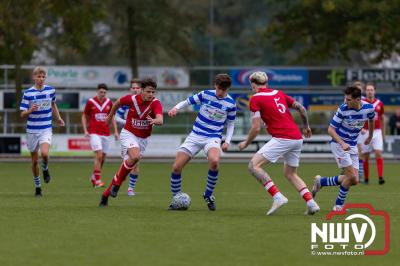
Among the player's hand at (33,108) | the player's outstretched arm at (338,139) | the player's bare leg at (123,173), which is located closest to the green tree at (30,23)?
the player's hand at (33,108)

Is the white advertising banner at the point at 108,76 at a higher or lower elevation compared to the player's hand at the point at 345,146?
higher

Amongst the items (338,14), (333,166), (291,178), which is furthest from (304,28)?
(291,178)

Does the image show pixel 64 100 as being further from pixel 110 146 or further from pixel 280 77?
pixel 280 77

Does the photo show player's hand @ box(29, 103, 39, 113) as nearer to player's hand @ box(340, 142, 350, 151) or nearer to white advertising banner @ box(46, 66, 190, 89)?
player's hand @ box(340, 142, 350, 151)

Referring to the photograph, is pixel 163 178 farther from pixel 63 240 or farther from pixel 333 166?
pixel 63 240

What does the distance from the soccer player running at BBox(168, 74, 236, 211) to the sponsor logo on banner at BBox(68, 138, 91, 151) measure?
26227 millimetres

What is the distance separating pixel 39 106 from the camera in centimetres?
2008

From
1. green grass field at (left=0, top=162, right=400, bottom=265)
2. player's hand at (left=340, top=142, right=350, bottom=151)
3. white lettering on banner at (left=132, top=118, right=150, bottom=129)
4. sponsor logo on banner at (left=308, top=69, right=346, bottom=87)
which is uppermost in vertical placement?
sponsor logo on banner at (left=308, top=69, right=346, bottom=87)

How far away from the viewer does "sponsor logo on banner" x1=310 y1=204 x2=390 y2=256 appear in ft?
39.2

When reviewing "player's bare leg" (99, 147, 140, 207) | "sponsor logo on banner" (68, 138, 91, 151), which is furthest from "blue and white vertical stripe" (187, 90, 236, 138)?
"sponsor logo on banner" (68, 138, 91, 151)

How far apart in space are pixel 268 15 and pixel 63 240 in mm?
77782

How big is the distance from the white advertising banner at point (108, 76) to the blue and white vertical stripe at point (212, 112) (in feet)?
124

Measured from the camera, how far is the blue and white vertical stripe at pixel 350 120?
55.7 ft

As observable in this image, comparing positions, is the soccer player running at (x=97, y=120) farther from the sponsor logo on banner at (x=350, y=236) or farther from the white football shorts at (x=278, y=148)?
the sponsor logo on banner at (x=350, y=236)
